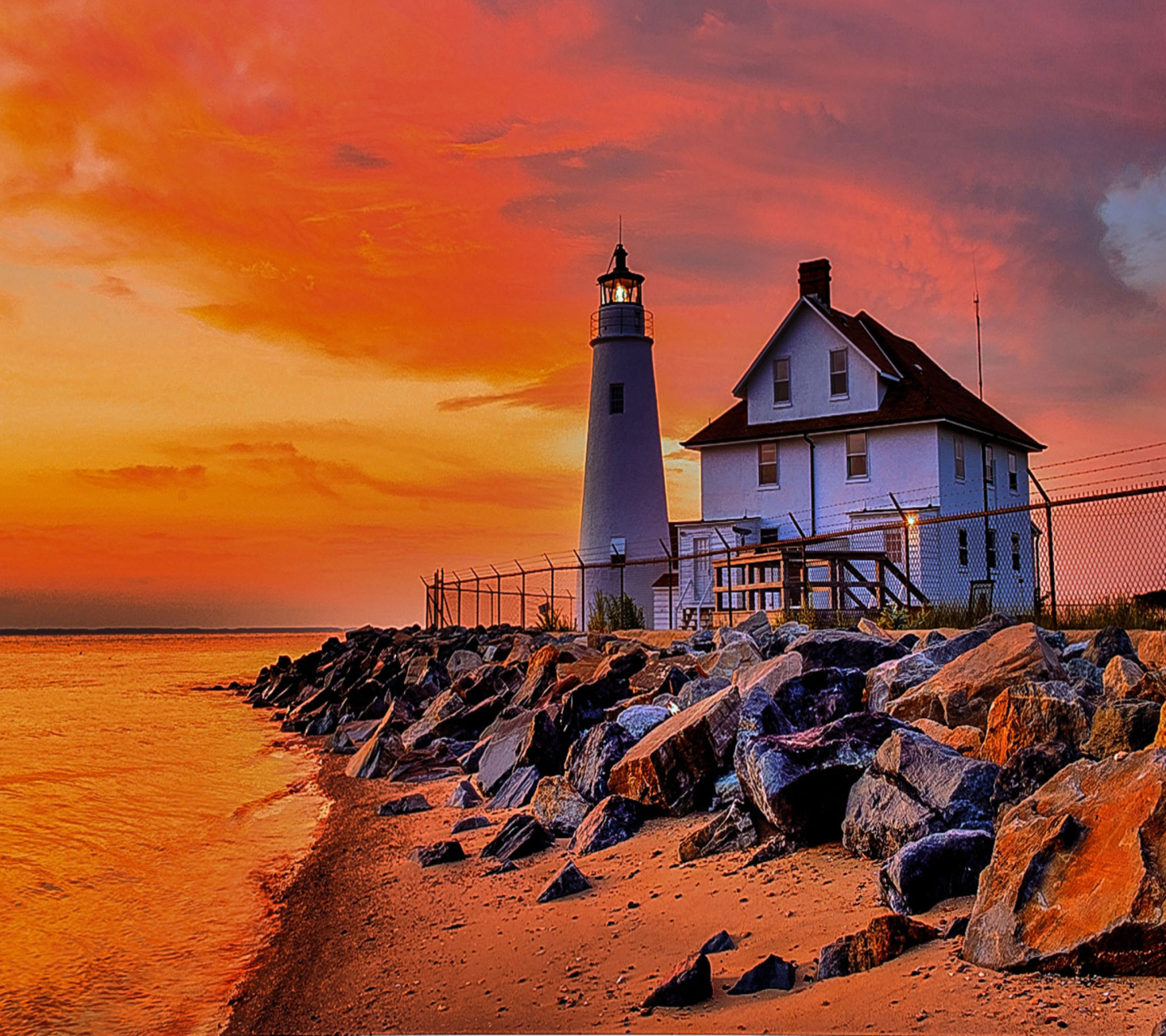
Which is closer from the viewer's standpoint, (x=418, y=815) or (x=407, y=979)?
(x=407, y=979)

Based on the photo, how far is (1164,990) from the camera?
3.29 m

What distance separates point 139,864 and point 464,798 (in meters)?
2.89

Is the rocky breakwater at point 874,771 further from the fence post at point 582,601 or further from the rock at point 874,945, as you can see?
the fence post at point 582,601

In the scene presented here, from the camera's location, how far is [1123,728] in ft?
17.6

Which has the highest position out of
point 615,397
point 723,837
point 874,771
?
point 615,397

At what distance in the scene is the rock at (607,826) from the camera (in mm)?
6840

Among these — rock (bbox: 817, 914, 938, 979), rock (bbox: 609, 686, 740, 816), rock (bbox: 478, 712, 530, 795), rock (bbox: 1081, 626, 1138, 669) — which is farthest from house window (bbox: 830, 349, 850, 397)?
rock (bbox: 817, 914, 938, 979)

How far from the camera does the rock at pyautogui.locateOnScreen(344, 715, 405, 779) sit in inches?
487

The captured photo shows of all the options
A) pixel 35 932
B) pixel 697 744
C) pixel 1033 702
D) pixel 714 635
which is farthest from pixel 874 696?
pixel 714 635

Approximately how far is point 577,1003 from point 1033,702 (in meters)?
2.93

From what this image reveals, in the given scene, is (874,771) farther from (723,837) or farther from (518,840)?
(518,840)

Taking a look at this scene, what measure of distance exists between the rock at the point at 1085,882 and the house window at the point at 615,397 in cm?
2994

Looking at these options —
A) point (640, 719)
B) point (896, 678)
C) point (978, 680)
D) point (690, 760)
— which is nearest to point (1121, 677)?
point (978, 680)

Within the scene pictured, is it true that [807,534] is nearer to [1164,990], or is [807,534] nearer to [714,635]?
[714,635]
